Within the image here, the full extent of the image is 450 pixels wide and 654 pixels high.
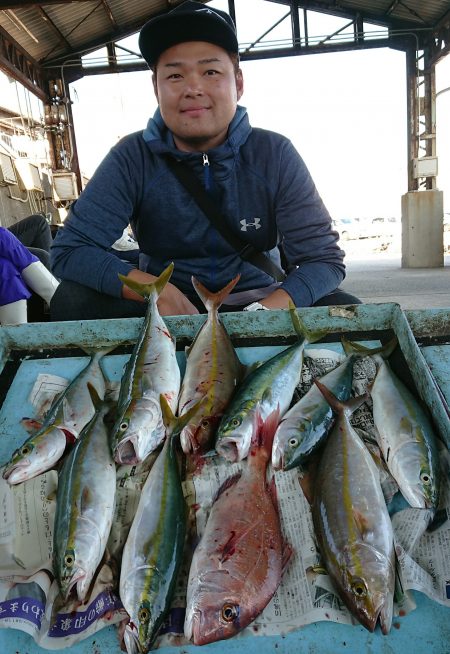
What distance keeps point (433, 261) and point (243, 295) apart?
914cm

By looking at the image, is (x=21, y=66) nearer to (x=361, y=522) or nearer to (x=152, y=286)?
(x=152, y=286)

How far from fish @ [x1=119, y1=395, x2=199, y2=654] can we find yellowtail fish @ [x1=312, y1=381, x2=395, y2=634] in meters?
0.39

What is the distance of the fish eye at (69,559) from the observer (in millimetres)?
1168

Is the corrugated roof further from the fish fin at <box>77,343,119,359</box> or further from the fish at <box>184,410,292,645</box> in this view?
the fish at <box>184,410,292,645</box>

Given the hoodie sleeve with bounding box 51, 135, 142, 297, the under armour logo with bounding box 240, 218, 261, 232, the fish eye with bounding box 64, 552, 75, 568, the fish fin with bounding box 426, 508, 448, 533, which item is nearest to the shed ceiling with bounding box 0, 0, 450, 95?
the hoodie sleeve with bounding box 51, 135, 142, 297

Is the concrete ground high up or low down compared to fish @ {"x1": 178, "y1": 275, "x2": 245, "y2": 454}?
down

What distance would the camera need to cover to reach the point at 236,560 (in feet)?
3.70

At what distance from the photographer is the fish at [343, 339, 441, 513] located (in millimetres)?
1294

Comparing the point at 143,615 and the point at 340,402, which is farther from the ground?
the point at 340,402

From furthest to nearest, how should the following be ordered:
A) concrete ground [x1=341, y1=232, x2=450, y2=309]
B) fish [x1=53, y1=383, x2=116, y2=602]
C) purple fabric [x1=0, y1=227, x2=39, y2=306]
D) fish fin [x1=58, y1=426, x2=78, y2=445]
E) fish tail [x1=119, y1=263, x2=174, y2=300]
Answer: concrete ground [x1=341, y1=232, x2=450, y2=309], purple fabric [x1=0, y1=227, x2=39, y2=306], fish tail [x1=119, y1=263, x2=174, y2=300], fish fin [x1=58, y1=426, x2=78, y2=445], fish [x1=53, y1=383, x2=116, y2=602]

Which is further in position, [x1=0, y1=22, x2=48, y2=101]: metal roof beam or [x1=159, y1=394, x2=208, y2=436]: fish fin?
[x1=0, y1=22, x2=48, y2=101]: metal roof beam

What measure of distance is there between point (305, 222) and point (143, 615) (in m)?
2.07

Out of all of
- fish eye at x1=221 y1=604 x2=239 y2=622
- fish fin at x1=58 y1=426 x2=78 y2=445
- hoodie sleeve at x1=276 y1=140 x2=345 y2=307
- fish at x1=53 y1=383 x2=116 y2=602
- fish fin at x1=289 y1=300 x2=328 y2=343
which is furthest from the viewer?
hoodie sleeve at x1=276 y1=140 x2=345 y2=307

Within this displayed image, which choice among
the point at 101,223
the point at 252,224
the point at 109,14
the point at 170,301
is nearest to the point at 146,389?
the point at 170,301
